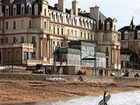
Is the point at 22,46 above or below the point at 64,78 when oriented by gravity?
above

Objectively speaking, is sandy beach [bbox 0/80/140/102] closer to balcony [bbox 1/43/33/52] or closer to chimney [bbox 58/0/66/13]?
balcony [bbox 1/43/33/52]

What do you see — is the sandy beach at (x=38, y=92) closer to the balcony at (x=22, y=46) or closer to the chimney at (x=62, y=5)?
the balcony at (x=22, y=46)

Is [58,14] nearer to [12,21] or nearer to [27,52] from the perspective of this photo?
[12,21]

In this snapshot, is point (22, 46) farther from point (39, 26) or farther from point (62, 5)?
point (62, 5)

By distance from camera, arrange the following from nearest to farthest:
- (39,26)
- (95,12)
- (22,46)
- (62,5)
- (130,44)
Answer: (22,46)
(39,26)
(62,5)
(95,12)
(130,44)

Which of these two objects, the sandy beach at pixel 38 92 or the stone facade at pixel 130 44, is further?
the stone facade at pixel 130 44

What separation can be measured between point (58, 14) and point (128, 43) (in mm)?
45663

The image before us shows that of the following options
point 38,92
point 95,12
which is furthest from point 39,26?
point 38,92

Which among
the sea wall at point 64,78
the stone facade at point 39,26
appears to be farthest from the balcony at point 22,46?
the sea wall at point 64,78

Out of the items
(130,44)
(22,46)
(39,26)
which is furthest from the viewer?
(130,44)

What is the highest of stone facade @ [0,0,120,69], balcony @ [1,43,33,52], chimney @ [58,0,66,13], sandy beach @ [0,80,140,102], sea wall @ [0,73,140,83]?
chimney @ [58,0,66,13]

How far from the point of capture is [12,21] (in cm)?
11006

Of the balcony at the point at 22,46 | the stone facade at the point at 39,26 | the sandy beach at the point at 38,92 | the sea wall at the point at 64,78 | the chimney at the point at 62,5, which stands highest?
the chimney at the point at 62,5

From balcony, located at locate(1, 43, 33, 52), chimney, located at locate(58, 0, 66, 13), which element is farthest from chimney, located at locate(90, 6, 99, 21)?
balcony, located at locate(1, 43, 33, 52)
